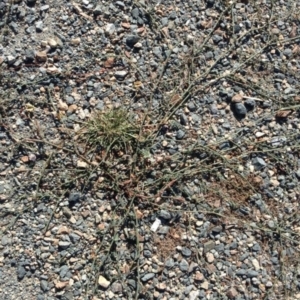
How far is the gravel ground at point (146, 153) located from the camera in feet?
10.7

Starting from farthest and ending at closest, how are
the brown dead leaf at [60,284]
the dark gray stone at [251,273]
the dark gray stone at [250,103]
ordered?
the dark gray stone at [250,103] < the dark gray stone at [251,273] < the brown dead leaf at [60,284]

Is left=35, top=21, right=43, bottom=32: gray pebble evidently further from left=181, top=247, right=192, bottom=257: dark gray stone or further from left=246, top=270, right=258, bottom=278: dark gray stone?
left=246, top=270, right=258, bottom=278: dark gray stone

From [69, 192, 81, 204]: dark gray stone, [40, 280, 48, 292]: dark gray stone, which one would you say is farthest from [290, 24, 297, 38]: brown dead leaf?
[40, 280, 48, 292]: dark gray stone

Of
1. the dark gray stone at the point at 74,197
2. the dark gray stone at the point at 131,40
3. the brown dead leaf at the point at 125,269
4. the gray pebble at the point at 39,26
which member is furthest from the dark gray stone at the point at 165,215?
the gray pebble at the point at 39,26

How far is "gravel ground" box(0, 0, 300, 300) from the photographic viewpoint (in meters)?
3.25

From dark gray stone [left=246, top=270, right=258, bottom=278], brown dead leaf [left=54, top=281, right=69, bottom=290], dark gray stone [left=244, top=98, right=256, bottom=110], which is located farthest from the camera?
dark gray stone [left=244, top=98, right=256, bottom=110]

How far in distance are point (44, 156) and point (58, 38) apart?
2.31 ft

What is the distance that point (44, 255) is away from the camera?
3232 millimetres

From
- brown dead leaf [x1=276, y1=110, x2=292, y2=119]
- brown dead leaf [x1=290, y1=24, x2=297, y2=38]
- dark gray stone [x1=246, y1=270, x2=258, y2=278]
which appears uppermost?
brown dead leaf [x1=290, y1=24, x2=297, y2=38]

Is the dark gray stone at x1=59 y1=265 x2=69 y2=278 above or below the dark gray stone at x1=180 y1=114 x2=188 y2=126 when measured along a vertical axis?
below

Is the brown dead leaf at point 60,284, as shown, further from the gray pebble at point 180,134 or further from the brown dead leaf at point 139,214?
the gray pebble at point 180,134

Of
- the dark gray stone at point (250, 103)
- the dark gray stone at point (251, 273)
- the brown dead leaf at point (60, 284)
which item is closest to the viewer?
the brown dead leaf at point (60, 284)

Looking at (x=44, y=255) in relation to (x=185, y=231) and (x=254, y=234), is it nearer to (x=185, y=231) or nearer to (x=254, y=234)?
(x=185, y=231)

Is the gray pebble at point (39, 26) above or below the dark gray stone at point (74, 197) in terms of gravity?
above
